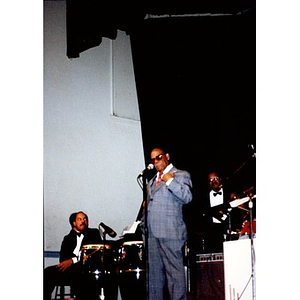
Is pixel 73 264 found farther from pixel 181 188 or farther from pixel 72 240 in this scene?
pixel 181 188

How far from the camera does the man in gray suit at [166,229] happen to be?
370 cm

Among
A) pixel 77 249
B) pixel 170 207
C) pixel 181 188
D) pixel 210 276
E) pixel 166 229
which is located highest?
pixel 181 188

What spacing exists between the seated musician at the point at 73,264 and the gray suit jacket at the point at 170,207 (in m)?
0.92

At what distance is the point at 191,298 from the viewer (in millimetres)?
4328

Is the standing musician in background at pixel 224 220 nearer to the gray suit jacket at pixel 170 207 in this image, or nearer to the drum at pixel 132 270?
the gray suit jacket at pixel 170 207

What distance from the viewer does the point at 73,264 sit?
470 centimetres

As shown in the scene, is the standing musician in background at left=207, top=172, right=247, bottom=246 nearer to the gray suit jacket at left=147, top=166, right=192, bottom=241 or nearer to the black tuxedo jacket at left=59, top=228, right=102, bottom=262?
the gray suit jacket at left=147, top=166, right=192, bottom=241

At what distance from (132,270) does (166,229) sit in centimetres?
70

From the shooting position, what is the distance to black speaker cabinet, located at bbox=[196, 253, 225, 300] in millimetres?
3947

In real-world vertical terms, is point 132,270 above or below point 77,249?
below

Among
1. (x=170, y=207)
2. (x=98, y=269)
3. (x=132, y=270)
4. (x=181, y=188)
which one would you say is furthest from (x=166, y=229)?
(x=98, y=269)

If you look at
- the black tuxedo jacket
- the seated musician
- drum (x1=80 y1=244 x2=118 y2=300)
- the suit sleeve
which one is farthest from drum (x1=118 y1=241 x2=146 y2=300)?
the suit sleeve

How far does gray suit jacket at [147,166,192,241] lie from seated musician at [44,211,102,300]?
0.92 meters
